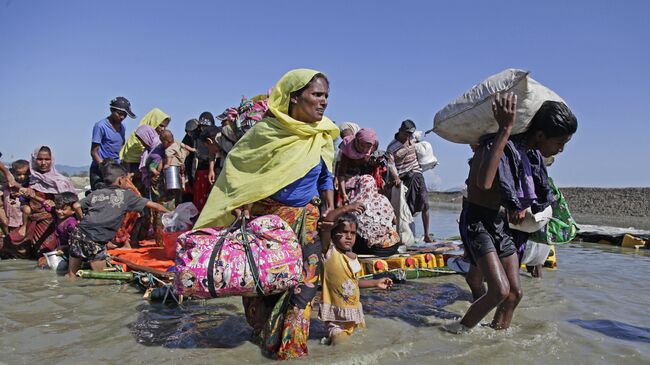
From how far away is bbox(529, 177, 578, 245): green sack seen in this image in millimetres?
4090

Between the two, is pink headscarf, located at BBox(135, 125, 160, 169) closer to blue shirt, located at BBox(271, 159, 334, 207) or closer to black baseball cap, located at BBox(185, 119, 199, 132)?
black baseball cap, located at BBox(185, 119, 199, 132)

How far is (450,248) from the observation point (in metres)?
6.83

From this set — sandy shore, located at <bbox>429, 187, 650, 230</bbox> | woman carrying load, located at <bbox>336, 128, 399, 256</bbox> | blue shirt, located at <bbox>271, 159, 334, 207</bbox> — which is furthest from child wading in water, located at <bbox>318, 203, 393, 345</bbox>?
sandy shore, located at <bbox>429, 187, 650, 230</bbox>

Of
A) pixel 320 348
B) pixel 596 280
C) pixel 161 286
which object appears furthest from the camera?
pixel 596 280

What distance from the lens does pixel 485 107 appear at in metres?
3.84

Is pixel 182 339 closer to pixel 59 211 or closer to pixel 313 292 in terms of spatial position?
pixel 313 292

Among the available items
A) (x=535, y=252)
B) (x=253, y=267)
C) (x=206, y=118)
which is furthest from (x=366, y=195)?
(x=253, y=267)

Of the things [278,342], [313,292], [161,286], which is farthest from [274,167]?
[161,286]

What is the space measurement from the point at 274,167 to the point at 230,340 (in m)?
1.27

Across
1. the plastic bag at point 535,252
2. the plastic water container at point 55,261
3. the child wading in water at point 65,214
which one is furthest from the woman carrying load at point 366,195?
the plastic water container at point 55,261

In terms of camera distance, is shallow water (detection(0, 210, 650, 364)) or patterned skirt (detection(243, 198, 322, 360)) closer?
patterned skirt (detection(243, 198, 322, 360))

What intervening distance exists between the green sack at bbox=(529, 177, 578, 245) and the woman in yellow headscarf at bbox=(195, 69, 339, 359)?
1.92 meters

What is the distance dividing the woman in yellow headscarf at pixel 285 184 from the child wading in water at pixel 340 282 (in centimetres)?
29

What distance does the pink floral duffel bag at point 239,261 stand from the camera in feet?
9.45
